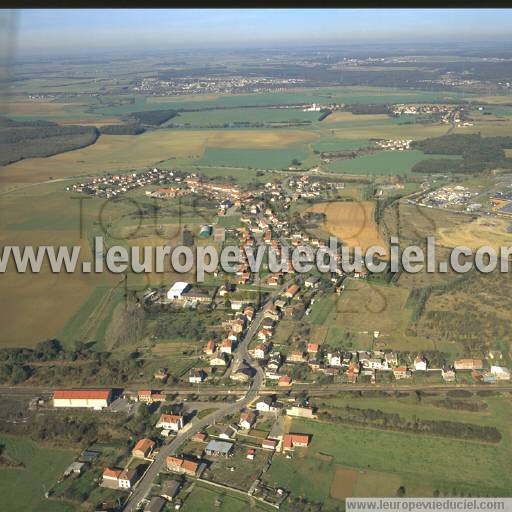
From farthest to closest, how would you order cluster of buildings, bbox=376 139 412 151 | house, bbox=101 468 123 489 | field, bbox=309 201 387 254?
cluster of buildings, bbox=376 139 412 151 → field, bbox=309 201 387 254 → house, bbox=101 468 123 489

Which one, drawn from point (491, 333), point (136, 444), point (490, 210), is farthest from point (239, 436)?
point (490, 210)

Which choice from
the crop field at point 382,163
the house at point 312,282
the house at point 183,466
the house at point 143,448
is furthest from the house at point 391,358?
the crop field at point 382,163

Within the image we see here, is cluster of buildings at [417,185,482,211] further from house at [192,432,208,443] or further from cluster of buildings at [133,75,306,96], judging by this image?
cluster of buildings at [133,75,306,96]

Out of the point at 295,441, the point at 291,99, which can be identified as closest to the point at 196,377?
the point at 295,441

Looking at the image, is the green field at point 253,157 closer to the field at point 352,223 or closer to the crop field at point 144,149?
the crop field at point 144,149

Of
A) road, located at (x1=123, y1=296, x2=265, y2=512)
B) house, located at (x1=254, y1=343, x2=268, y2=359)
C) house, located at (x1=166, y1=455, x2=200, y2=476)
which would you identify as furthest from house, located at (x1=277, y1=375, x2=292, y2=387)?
house, located at (x1=166, y1=455, x2=200, y2=476)

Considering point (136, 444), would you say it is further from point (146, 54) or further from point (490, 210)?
point (146, 54)

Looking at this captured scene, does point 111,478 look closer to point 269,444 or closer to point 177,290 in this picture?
point 269,444
